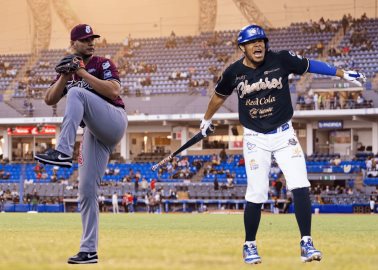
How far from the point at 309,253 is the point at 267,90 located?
162 cm

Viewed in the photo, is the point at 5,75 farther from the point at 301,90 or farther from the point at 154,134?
the point at 301,90

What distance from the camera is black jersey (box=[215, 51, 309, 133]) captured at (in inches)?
302

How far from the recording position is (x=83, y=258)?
7.18m

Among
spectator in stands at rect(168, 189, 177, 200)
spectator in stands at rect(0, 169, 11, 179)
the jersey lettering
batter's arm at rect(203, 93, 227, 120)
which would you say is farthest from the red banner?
the jersey lettering

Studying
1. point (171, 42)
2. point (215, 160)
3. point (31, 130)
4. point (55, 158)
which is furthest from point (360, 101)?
point (55, 158)

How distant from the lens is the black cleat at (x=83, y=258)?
7051mm

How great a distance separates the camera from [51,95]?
739 centimetres

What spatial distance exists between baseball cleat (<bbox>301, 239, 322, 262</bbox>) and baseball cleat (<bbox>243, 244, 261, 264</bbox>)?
41 cm

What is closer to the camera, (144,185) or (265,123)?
(265,123)

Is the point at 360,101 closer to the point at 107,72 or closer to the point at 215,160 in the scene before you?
the point at 215,160

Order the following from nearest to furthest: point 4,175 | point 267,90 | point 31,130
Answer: point 267,90, point 4,175, point 31,130

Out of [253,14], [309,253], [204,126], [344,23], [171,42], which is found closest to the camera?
[309,253]

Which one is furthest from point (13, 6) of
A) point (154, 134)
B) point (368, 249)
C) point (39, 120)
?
point (368, 249)

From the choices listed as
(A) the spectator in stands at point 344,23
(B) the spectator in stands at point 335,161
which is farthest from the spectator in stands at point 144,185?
(A) the spectator in stands at point 344,23
